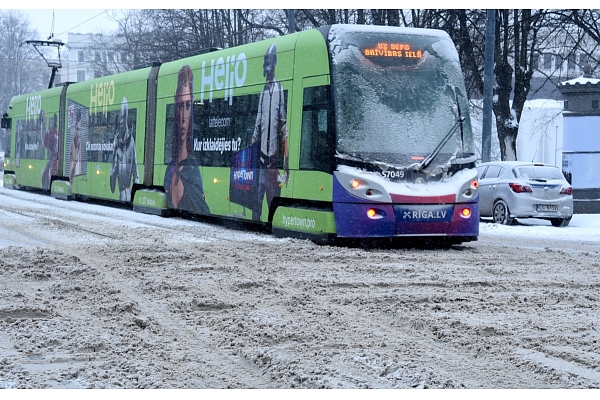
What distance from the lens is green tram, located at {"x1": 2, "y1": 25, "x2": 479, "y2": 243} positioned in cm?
1386

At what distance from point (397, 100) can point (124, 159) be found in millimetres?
9980

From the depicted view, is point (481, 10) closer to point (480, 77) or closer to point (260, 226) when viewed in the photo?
point (480, 77)

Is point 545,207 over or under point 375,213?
under

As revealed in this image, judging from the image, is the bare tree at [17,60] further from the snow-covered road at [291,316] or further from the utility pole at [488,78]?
the snow-covered road at [291,316]

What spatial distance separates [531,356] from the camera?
6.44 m

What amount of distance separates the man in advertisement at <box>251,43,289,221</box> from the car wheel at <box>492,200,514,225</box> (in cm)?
657

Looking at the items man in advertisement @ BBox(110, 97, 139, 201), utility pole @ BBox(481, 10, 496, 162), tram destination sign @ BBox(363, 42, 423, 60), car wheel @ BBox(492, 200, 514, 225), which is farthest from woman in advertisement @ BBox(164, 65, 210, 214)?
utility pole @ BBox(481, 10, 496, 162)

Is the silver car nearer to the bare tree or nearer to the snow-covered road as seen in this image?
the snow-covered road

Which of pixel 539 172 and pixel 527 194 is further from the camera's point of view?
pixel 539 172

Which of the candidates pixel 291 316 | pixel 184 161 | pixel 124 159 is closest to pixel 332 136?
pixel 184 161

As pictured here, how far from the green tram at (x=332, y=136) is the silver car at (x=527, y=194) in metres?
6.14

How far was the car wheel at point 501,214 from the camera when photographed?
2081 cm

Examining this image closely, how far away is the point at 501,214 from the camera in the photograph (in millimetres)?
21109

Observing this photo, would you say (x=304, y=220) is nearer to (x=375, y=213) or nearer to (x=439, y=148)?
(x=375, y=213)
